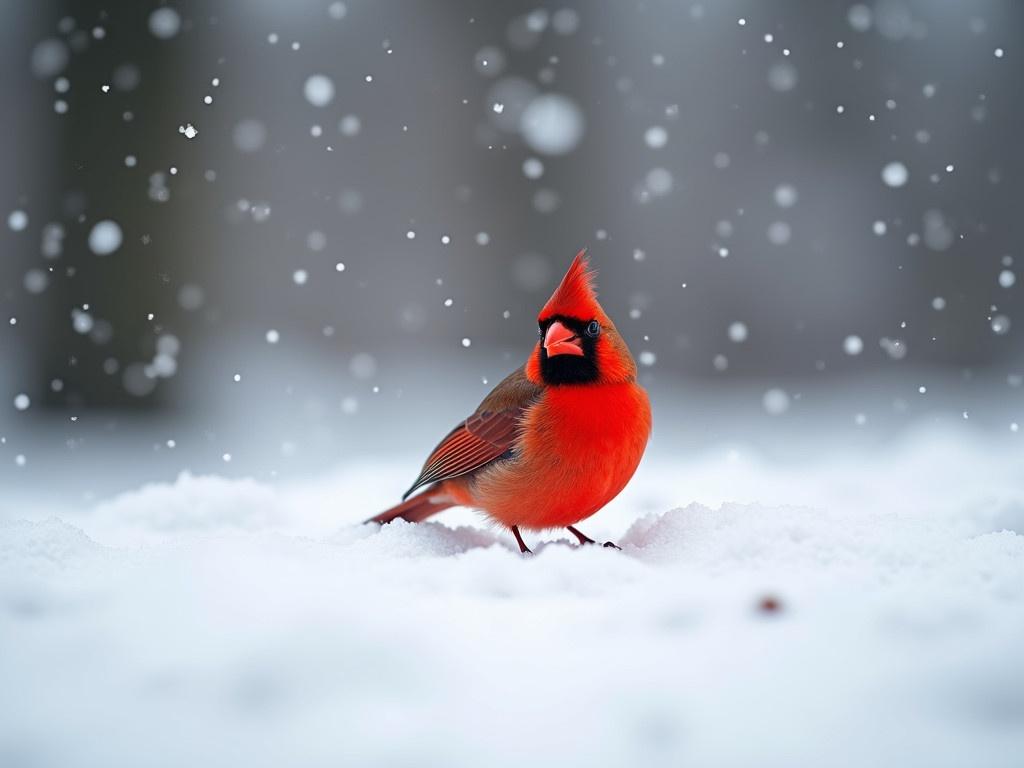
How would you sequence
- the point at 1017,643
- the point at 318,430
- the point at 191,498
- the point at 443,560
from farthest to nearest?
the point at 318,430, the point at 191,498, the point at 443,560, the point at 1017,643

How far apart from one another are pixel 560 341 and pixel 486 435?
0.87 ft

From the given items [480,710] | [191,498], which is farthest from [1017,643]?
[191,498]

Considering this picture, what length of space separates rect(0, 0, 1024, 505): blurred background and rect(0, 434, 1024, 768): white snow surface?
226 centimetres

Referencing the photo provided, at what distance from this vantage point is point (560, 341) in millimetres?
1530

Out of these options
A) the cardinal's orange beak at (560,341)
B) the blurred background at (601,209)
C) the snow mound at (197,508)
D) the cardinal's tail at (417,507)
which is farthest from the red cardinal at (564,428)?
the blurred background at (601,209)

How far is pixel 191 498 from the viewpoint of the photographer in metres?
2.04

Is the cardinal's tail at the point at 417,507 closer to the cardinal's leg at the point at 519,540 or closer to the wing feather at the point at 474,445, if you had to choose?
the wing feather at the point at 474,445

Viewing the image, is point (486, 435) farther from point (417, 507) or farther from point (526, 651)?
point (526, 651)

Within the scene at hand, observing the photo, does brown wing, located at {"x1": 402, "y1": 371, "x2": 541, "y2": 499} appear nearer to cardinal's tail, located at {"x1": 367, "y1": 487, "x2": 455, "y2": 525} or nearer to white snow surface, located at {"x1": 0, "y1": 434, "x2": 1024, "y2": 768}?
cardinal's tail, located at {"x1": 367, "y1": 487, "x2": 455, "y2": 525}

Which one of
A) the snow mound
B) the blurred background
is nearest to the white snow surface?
the snow mound

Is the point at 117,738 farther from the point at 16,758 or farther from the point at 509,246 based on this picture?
the point at 509,246

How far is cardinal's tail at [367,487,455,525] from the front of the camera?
1828 mm

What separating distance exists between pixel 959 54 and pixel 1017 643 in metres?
3.81

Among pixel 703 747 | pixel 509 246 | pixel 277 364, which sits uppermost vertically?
pixel 509 246
